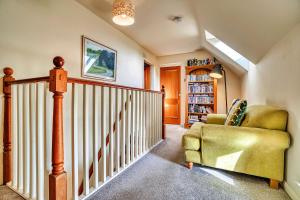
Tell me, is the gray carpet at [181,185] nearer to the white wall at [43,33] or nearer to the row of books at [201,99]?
the white wall at [43,33]

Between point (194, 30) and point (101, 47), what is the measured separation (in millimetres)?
1997

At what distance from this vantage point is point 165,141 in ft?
10.4

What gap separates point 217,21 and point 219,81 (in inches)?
99.8

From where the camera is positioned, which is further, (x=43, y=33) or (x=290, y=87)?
(x=43, y=33)

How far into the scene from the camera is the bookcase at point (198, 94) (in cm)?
429

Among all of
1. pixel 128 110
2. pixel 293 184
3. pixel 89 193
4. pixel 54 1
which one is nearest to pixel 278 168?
pixel 293 184

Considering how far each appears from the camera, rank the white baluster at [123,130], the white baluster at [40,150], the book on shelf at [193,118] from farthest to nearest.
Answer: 1. the book on shelf at [193,118]
2. the white baluster at [123,130]
3. the white baluster at [40,150]

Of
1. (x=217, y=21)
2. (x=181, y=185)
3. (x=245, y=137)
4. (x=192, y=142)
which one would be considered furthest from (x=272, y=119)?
(x=217, y=21)

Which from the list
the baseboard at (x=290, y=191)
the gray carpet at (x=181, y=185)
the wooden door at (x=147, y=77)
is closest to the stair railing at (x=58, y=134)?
the gray carpet at (x=181, y=185)

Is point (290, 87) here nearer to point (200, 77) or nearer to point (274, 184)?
point (274, 184)

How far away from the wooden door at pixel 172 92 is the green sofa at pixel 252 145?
10.9ft

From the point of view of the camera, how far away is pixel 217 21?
2.29 metres

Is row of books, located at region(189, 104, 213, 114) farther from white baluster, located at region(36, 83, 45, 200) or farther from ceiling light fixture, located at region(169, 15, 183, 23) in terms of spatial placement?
white baluster, located at region(36, 83, 45, 200)

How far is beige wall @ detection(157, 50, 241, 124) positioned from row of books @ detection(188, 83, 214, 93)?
44cm
